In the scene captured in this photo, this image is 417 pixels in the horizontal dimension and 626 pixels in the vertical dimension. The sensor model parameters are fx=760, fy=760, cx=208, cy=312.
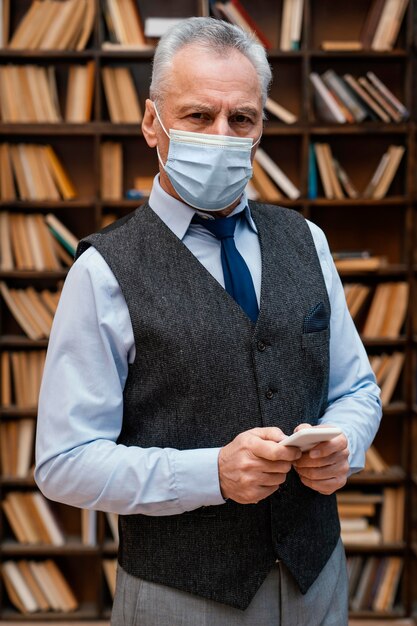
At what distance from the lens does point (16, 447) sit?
3.43m

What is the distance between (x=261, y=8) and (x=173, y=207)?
2.43m

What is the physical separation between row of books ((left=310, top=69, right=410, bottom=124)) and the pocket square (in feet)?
7.00

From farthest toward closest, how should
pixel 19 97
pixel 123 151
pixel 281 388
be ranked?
pixel 123 151 → pixel 19 97 → pixel 281 388

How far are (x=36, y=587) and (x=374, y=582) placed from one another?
5.06ft

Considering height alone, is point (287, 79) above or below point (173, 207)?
below

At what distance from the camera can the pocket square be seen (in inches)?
53.2

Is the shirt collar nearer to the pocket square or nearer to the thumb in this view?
the pocket square

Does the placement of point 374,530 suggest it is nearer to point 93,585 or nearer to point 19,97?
point 93,585

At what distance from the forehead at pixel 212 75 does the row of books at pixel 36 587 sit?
2717 mm

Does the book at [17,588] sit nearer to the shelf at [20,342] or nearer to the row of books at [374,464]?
the shelf at [20,342]

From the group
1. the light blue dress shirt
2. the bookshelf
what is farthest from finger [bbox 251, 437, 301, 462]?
the bookshelf

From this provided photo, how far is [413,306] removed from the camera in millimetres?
3387

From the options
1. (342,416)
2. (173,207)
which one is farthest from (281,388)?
(173,207)

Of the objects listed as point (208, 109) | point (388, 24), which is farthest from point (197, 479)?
point (388, 24)
